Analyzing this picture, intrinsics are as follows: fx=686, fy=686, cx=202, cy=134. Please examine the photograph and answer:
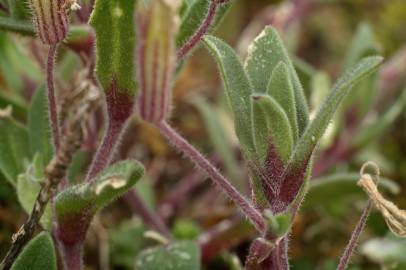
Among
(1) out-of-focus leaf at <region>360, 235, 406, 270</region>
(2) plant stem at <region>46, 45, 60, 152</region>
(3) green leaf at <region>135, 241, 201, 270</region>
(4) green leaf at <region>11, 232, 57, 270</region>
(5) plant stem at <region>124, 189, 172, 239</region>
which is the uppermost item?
(2) plant stem at <region>46, 45, 60, 152</region>

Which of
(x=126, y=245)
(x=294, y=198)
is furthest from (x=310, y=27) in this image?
(x=294, y=198)

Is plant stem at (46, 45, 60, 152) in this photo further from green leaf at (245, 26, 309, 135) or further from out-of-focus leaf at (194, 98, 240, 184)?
out-of-focus leaf at (194, 98, 240, 184)

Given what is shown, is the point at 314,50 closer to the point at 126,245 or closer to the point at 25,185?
the point at 126,245

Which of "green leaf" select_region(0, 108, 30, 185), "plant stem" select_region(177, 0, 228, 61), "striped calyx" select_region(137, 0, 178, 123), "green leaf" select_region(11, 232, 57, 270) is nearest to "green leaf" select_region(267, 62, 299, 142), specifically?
"plant stem" select_region(177, 0, 228, 61)

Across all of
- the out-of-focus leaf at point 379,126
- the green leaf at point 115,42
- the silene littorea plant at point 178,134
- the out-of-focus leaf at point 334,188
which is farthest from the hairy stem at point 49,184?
the out-of-focus leaf at point 379,126

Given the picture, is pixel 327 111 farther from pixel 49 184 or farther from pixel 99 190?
pixel 49 184

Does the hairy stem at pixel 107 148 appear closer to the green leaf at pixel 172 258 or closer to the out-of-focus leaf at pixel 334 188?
the green leaf at pixel 172 258
